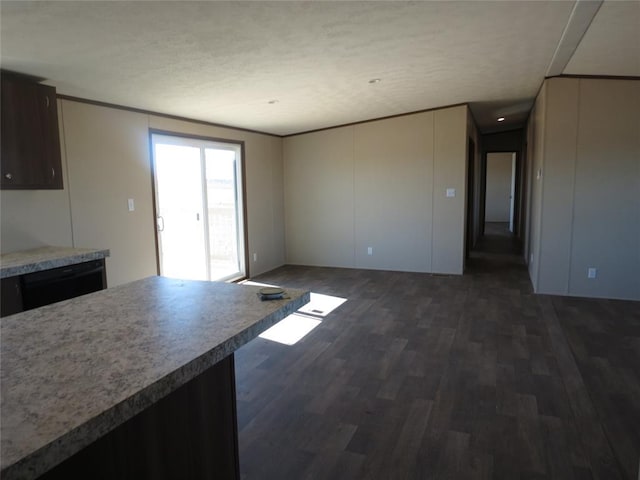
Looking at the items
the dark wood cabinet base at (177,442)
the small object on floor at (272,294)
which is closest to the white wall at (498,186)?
the small object on floor at (272,294)

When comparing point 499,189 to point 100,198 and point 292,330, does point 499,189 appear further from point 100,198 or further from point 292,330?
point 100,198

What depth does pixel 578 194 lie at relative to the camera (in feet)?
15.4

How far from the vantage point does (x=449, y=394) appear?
2.68 metres

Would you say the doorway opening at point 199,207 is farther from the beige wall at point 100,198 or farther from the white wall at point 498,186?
the white wall at point 498,186

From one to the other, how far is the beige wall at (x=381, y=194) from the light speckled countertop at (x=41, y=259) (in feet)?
13.6

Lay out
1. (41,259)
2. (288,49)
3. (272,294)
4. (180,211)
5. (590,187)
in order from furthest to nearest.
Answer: (180,211), (590,187), (288,49), (41,259), (272,294)

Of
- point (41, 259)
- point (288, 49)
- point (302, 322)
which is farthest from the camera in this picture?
point (302, 322)

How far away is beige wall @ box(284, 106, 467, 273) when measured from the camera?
235 inches

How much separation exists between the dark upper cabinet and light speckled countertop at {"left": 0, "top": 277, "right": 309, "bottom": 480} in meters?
1.72

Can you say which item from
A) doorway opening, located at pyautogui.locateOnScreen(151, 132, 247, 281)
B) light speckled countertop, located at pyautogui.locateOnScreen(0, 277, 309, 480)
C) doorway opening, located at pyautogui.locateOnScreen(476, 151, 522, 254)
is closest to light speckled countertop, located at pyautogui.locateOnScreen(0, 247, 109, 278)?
light speckled countertop, located at pyautogui.locateOnScreen(0, 277, 309, 480)

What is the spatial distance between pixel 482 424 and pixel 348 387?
88cm

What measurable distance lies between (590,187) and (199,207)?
472 centimetres

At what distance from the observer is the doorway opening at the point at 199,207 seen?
462 cm

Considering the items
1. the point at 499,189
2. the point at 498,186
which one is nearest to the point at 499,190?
the point at 499,189
